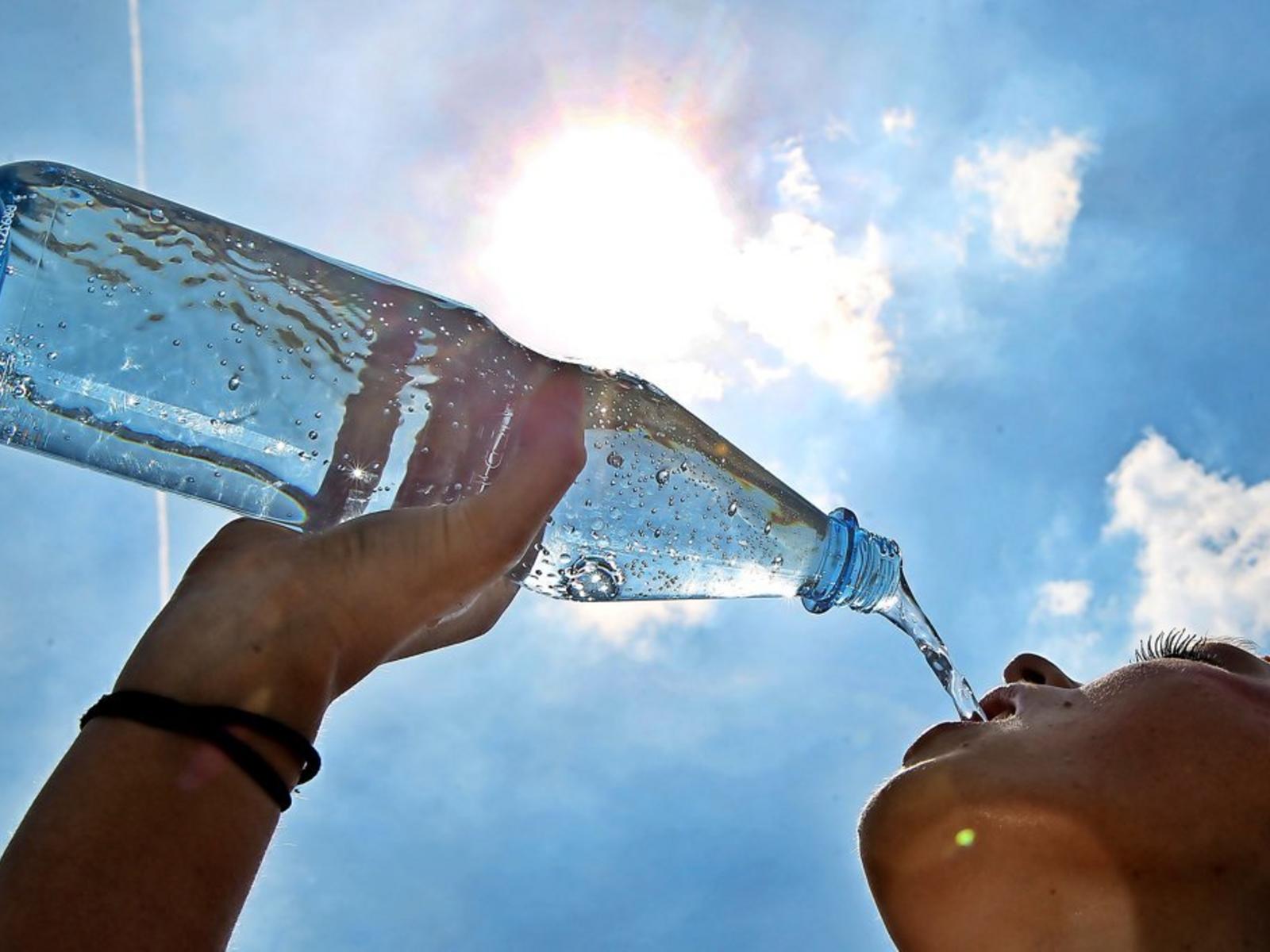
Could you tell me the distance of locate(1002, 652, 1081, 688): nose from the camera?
2100 mm

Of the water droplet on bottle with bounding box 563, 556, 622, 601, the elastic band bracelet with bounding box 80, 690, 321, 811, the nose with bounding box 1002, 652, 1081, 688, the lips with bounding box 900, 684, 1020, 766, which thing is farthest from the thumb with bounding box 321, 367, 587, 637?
the nose with bounding box 1002, 652, 1081, 688

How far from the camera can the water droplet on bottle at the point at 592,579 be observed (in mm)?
2404

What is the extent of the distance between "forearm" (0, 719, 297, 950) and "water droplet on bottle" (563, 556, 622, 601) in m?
1.35

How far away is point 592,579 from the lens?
95.7 inches

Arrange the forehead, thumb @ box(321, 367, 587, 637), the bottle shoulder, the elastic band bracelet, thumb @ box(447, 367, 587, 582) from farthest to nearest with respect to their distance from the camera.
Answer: the bottle shoulder < the forehead < thumb @ box(447, 367, 587, 582) < thumb @ box(321, 367, 587, 637) < the elastic band bracelet

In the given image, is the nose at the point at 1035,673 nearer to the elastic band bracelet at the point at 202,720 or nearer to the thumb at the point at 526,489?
the thumb at the point at 526,489

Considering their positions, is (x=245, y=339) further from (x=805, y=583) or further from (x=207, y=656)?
(x=805, y=583)

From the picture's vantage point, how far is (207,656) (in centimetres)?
111

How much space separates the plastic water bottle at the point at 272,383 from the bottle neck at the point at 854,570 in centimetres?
29

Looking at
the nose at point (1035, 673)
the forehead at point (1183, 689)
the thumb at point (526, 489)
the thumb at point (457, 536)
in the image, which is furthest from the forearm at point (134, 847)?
the nose at point (1035, 673)

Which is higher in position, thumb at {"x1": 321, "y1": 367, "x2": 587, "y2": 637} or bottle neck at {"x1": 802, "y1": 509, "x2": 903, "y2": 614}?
bottle neck at {"x1": 802, "y1": 509, "x2": 903, "y2": 614}

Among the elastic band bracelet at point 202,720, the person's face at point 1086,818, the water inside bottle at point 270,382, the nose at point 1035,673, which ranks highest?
the water inside bottle at point 270,382

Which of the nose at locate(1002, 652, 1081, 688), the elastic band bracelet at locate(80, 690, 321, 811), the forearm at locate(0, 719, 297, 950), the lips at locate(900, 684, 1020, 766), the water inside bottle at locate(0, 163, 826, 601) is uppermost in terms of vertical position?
the water inside bottle at locate(0, 163, 826, 601)

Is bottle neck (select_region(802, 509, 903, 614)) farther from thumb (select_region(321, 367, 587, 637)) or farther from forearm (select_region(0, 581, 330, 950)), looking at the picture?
forearm (select_region(0, 581, 330, 950))
